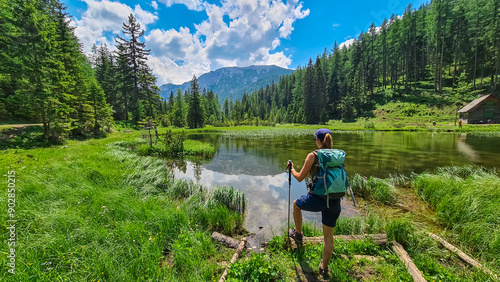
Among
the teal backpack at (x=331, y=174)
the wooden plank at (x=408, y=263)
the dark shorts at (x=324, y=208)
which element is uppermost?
the teal backpack at (x=331, y=174)

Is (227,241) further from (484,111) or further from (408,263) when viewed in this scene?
(484,111)

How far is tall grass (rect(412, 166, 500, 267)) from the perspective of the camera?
4.00m

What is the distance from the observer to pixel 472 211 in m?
4.98

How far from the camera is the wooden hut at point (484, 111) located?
35406 millimetres

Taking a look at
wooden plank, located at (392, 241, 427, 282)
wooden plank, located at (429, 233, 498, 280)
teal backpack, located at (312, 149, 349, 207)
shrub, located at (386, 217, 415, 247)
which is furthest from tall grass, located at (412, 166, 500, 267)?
teal backpack, located at (312, 149, 349, 207)

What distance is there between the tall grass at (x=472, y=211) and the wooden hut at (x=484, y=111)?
4612cm

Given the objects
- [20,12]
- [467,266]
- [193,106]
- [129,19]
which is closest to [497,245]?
[467,266]

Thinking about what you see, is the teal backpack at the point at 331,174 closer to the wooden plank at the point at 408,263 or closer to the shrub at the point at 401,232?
the wooden plank at the point at 408,263

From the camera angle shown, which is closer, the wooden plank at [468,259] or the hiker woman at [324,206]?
the wooden plank at [468,259]

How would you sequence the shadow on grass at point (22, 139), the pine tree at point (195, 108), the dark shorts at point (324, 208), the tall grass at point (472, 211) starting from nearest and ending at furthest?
the dark shorts at point (324, 208) → the tall grass at point (472, 211) → the shadow on grass at point (22, 139) → the pine tree at point (195, 108)

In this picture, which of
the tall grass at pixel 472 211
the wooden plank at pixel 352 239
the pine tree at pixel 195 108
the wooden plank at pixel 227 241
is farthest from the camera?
the pine tree at pixel 195 108

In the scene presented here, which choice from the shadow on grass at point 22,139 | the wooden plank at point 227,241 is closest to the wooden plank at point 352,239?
the wooden plank at point 227,241

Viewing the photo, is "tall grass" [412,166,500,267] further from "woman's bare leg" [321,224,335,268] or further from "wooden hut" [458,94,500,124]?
"wooden hut" [458,94,500,124]

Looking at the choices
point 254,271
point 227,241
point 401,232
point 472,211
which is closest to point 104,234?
point 227,241
